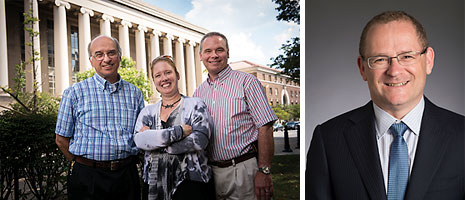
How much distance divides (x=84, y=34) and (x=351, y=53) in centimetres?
252

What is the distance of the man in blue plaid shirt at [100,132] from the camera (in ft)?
7.36

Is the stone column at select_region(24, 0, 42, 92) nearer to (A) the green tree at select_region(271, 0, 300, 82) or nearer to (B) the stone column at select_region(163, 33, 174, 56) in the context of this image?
(B) the stone column at select_region(163, 33, 174, 56)

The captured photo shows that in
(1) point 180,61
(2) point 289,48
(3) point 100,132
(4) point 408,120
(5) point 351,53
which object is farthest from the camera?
(2) point 289,48

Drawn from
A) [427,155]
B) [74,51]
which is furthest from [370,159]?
[74,51]

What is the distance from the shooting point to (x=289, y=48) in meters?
3.34

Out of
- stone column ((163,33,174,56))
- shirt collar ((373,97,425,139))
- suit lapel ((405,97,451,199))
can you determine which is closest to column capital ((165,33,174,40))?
stone column ((163,33,174,56))

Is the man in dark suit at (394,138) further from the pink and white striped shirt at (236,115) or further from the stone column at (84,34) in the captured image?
the stone column at (84,34)

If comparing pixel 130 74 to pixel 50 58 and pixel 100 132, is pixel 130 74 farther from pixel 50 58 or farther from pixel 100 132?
pixel 50 58

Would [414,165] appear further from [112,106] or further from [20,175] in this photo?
A: [20,175]

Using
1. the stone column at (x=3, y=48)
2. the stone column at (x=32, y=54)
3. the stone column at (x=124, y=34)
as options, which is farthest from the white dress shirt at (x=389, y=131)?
the stone column at (x=3, y=48)

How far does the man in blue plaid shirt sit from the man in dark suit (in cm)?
134

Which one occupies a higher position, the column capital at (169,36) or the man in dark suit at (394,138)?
the column capital at (169,36)

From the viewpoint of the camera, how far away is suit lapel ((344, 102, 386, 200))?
202 cm

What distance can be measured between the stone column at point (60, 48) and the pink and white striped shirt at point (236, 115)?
184cm
